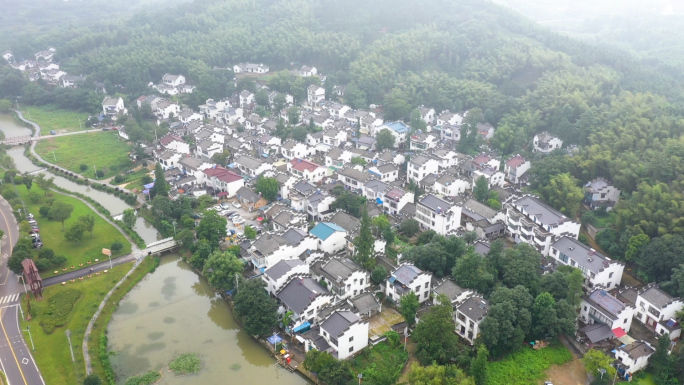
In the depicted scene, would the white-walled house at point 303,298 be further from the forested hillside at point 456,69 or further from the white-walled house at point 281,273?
the forested hillside at point 456,69

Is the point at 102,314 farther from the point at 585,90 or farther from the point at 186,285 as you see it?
the point at 585,90

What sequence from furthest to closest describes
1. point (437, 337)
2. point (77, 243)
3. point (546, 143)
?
point (546, 143) < point (77, 243) < point (437, 337)

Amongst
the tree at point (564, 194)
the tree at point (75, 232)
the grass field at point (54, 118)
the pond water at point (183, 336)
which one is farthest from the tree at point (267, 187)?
the grass field at point (54, 118)

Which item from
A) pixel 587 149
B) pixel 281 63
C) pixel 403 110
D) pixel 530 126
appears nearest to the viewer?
pixel 587 149

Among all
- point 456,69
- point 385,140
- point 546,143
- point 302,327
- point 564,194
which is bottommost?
point 456,69

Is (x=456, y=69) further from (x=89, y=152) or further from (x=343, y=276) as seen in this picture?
(x=343, y=276)

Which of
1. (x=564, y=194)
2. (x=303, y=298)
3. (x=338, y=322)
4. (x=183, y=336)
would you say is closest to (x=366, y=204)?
(x=303, y=298)

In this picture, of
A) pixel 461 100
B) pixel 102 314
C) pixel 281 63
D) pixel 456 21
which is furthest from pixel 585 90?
pixel 102 314
